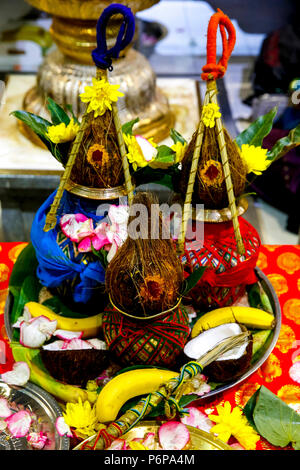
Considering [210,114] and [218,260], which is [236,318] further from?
[210,114]

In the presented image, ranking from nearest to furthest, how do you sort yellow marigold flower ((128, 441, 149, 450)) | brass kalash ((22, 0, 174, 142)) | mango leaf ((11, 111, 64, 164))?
yellow marigold flower ((128, 441, 149, 450))
mango leaf ((11, 111, 64, 164))
brass kalash ((22, 0, 174, 142))

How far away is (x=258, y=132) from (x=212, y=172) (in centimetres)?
20

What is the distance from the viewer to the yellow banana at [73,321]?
105cm

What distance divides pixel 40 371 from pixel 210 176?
483 millimetres

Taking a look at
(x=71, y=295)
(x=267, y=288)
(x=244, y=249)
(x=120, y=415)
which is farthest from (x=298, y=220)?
(x=120, y=415)

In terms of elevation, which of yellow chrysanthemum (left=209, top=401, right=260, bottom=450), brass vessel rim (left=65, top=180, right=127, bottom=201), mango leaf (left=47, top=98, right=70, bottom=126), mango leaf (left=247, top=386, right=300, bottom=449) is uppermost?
mango leaf (left=47, top=98, right=70, bottom=126)

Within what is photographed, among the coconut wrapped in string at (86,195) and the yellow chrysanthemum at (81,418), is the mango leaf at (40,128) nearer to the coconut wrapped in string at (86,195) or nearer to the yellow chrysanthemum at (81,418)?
the coconut wrapped in string at (86,195)

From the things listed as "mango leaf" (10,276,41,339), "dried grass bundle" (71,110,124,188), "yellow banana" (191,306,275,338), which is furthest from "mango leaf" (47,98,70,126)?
"yellow banana" (191,306,275,338)

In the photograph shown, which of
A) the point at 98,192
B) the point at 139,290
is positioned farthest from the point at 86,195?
the point at 139,290

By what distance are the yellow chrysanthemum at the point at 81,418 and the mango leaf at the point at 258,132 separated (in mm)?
617

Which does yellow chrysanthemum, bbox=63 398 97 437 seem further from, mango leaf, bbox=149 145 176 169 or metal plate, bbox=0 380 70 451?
mango leaf, bbox=149 145 176 169

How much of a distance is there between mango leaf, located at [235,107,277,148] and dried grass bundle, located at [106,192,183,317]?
0.33 metres

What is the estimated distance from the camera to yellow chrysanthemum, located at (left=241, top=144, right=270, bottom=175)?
3.45 ft

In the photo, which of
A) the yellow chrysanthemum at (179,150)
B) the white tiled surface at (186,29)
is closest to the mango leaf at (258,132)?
the yellow chrysanthemum at (179,150)
